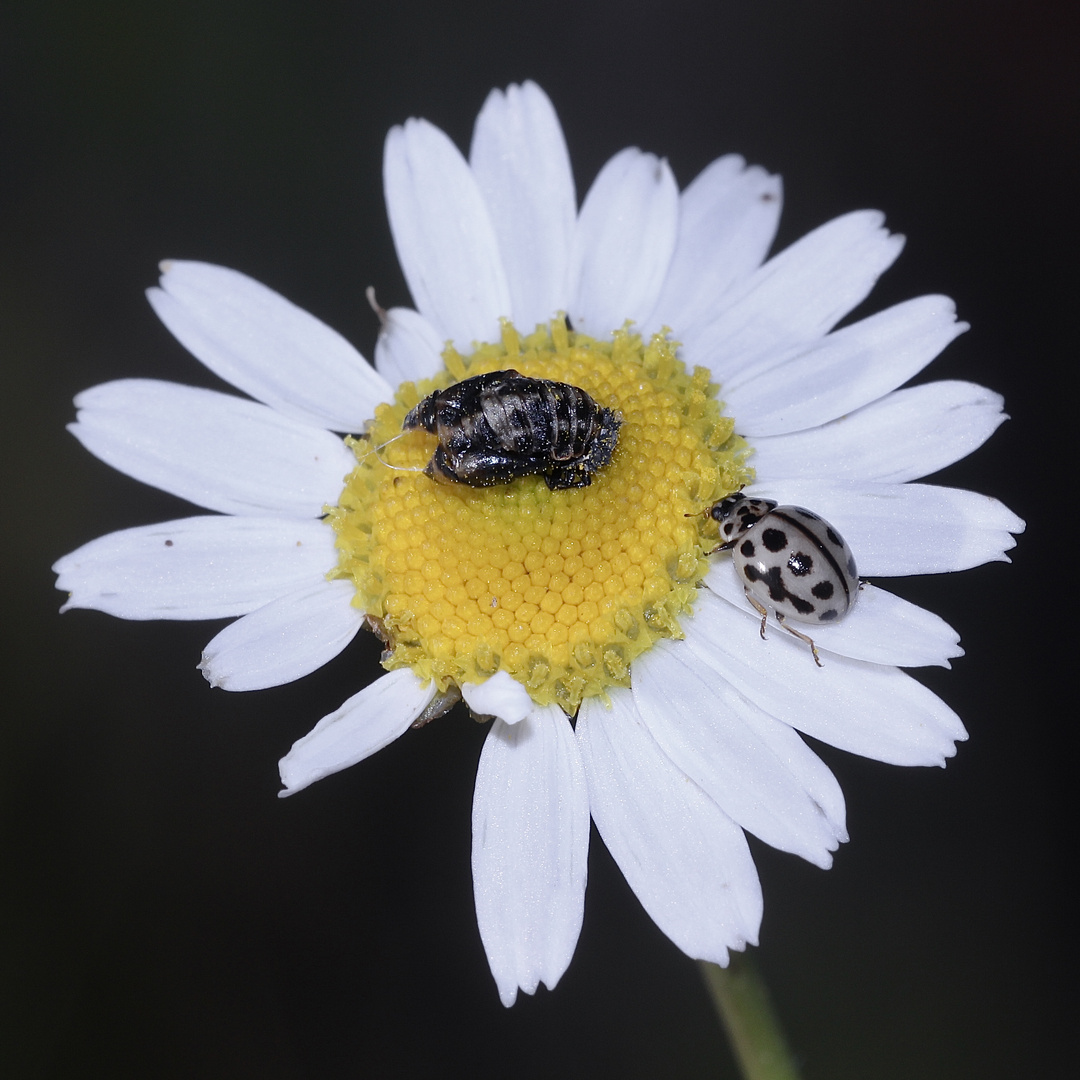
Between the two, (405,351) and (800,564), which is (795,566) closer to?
(800,564)

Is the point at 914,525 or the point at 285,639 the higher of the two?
the point at 285,639

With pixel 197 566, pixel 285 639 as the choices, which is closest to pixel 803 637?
pixel 285 639

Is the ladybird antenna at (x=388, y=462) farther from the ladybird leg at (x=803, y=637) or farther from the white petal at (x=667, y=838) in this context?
the ladybird leg at (x=803, y=637)

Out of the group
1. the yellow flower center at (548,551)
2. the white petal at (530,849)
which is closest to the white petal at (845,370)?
the yellow flower center at (548,551)

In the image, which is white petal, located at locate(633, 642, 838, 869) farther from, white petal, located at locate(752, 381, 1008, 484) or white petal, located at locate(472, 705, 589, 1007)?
white petal, located at locate(752, 381, 1008, 484)

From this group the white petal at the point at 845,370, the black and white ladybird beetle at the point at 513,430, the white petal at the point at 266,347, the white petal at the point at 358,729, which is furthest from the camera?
the white petal at the point at 266,347

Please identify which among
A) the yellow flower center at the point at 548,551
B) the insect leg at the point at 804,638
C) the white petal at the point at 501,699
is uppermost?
the yellow flower center at the point at 548,551

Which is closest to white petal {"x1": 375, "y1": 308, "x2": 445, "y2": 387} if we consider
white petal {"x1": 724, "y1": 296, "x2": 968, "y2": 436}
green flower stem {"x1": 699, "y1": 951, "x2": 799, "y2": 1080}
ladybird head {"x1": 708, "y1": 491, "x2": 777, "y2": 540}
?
white petal {"x1": 724, "y1": 296, "x2": 968, "y2": 436}
